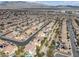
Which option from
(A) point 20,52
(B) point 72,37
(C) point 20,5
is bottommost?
(A) point 20,52

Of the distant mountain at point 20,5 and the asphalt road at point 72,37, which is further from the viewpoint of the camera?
the distant mountain at point 20,5

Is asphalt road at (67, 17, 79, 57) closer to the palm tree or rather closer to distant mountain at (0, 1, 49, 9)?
distant mountain at (0, 1, 49, 9)

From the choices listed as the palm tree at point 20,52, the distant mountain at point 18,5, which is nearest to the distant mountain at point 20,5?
the distant mountain at point 18,5

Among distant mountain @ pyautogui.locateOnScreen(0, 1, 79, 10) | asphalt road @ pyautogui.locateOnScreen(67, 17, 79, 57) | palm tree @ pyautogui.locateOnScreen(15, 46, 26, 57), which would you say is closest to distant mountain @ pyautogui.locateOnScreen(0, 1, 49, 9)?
distant mountain @ pyautogui.locateOnScreen(0, 1, 79, 10)

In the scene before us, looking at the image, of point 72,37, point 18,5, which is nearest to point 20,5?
point 18,5

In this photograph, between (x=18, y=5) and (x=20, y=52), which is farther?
(x=18, y=5)

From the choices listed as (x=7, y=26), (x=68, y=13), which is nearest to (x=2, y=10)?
(x=7, y=26)

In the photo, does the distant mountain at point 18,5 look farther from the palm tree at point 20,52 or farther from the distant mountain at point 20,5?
the palm tree at point 20,52

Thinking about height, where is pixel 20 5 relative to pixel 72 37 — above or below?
above

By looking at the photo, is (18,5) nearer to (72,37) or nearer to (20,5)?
(20,5)

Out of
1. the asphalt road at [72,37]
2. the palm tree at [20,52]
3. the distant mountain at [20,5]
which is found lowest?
the palm tree at [20,52]

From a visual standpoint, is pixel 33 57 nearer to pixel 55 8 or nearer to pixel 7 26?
pixel 7 26
